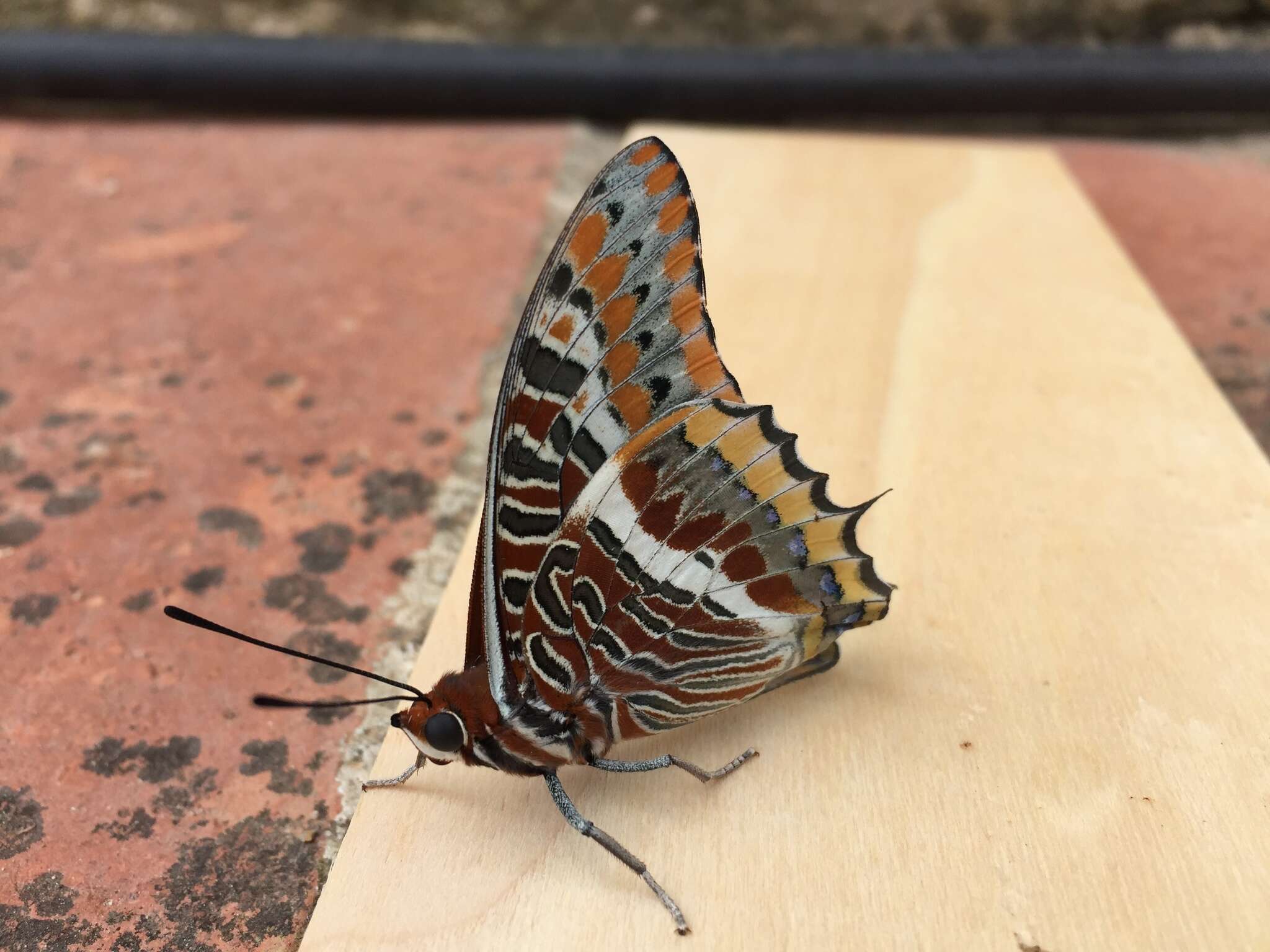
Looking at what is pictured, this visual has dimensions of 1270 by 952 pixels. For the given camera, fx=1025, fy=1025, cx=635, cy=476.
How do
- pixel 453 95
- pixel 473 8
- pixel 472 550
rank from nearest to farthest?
pixel 472 550, pixel 453 95, pixel 473 8

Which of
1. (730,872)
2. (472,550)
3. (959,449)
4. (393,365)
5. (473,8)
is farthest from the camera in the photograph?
(473,8)

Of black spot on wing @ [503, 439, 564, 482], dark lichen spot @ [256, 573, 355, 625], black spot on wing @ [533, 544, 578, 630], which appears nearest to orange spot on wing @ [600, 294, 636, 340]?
black spot on wing @ [503, 439, 564, 482]

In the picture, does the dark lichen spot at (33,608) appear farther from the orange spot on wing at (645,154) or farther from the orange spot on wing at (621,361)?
the orange spot on wing at (645,154)

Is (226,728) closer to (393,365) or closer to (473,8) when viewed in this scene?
(393,365)

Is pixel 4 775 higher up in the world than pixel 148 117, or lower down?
lower down

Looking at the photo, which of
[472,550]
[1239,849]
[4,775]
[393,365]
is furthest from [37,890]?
[1239,849]

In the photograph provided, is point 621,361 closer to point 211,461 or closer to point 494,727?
point 494,727
